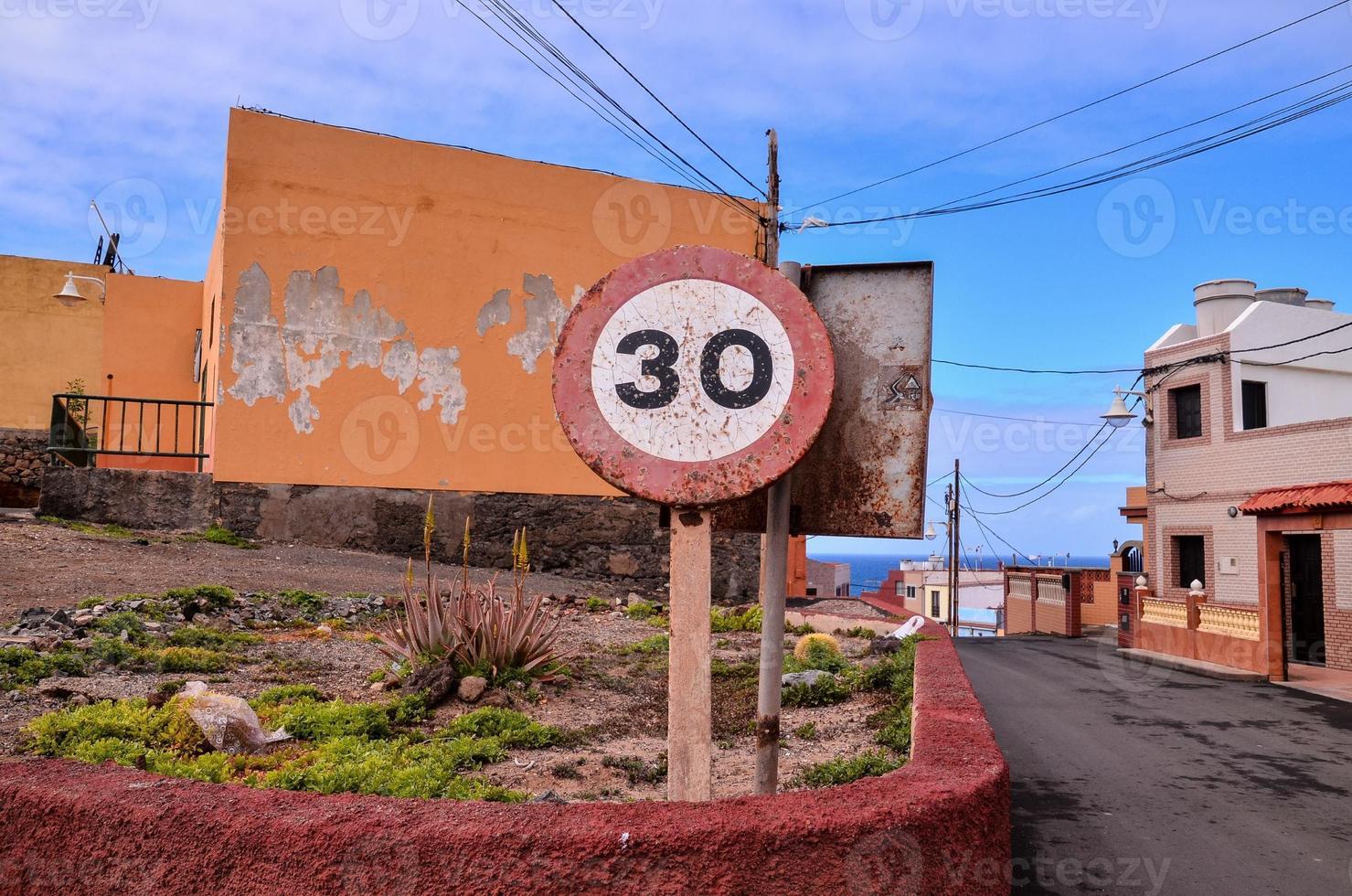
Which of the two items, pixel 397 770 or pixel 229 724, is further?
pixel 229 724

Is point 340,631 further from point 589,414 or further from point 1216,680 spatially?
point 1216,680

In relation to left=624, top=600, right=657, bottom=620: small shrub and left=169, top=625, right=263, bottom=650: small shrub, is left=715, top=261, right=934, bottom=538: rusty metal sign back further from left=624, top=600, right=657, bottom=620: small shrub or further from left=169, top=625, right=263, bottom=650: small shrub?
left=624, top=600, right=657, bottom=620: small shrub

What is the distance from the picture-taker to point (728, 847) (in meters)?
2.15

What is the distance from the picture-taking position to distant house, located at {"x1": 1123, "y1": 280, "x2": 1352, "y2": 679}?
18.5m

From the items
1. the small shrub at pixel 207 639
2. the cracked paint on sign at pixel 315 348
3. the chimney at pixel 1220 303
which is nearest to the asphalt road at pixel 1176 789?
the small shrub at pixel 207 639

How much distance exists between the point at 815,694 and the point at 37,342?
68.9 feet

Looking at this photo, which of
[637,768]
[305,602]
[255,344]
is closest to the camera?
[637,768]

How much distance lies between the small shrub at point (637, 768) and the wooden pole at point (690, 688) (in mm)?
1478

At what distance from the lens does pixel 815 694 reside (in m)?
6.40

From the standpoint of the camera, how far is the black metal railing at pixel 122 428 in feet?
46.4

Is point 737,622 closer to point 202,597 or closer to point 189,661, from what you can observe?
point 202,597

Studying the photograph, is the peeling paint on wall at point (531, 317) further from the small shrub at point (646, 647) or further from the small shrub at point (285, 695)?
the small shrub at point (285, 695)

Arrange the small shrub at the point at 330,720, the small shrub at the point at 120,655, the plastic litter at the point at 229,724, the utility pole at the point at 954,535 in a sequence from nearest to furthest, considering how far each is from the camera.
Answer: the plastic litter at the point at 229,724, the small shrub at the point at 330,720, the small shrub at the point at 120,655, the utility pole at the point at 954,535

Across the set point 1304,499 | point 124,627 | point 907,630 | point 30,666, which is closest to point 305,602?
point 124,627
